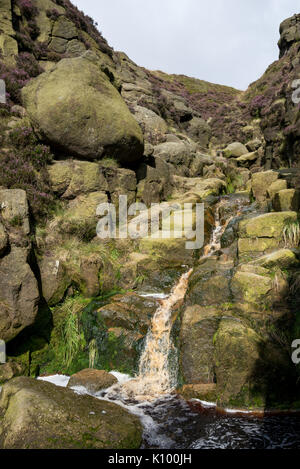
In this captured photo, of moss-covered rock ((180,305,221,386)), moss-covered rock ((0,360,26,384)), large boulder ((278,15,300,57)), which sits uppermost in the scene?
large boulder ((278,15,300,57))

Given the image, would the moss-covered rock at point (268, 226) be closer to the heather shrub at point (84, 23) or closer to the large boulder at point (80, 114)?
the large boulder at point (80, 114)

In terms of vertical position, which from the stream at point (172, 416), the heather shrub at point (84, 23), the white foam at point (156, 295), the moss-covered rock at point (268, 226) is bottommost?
the stream at point (172, 416)

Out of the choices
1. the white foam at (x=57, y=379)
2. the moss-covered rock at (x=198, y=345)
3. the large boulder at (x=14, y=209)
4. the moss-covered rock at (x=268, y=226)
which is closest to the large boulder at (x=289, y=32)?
the moss-covered rock at (x=268, y=226)

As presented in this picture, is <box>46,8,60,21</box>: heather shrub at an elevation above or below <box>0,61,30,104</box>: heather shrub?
above

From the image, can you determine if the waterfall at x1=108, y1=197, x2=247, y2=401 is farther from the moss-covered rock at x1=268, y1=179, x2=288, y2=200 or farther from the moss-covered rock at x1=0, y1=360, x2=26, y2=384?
the moss-covered rock at x1=268, y1=179, x2=288, y2=200

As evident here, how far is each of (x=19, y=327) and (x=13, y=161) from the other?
5849 millimetres

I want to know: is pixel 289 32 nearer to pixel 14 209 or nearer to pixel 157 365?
pixel 14 209

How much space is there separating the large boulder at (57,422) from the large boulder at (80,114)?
897 centimetres

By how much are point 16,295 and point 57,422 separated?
3.32 meters

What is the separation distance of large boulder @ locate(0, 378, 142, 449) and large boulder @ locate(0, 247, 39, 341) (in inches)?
66.0

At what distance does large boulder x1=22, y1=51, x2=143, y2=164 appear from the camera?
435 inches

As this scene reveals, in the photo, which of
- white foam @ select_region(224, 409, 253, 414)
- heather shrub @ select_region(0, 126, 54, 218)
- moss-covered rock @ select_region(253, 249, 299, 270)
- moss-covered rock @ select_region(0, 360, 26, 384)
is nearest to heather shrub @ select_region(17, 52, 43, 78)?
heather shrub @ select_region(0, 126, 54, 218)

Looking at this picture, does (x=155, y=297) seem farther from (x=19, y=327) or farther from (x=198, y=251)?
(x=19, y=327)

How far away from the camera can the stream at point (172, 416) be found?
469 centimetres
